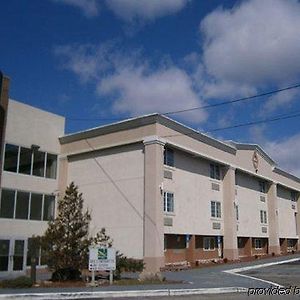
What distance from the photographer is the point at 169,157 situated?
104 feet

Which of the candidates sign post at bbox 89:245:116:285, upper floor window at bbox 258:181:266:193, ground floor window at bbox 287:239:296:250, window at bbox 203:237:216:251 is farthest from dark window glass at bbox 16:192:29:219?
ground floor window at bbox 287:239:296:250

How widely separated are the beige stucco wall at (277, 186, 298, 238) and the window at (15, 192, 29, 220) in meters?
29.6

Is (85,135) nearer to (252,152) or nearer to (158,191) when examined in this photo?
(158,191)

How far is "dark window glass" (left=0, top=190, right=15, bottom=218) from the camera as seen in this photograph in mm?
28359

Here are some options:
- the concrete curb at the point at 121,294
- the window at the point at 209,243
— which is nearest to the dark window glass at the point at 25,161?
the window at the point at 209,243

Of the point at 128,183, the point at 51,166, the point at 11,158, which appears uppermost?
the point at 51,166

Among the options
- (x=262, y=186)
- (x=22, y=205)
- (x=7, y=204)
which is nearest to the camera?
(x=7, y=204)

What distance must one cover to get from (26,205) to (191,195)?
11080 millimetres

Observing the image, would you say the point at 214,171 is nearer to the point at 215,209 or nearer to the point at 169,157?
the point at 215,209

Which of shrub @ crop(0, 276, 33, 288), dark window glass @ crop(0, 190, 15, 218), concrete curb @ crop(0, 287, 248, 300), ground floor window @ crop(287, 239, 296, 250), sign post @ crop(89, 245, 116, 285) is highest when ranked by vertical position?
dark window glass @ crop(0, 190, 15, 218)

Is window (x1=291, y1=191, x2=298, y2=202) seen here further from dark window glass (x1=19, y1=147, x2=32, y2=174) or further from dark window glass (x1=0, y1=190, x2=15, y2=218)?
dark window glass (x1=0, y1=190, x2=15, y2=218)

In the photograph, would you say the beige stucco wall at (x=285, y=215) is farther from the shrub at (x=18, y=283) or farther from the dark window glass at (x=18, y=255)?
the shrub at (x=18, y=283)

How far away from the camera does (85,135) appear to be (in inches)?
1294

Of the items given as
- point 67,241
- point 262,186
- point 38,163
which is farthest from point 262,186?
point 67,241
